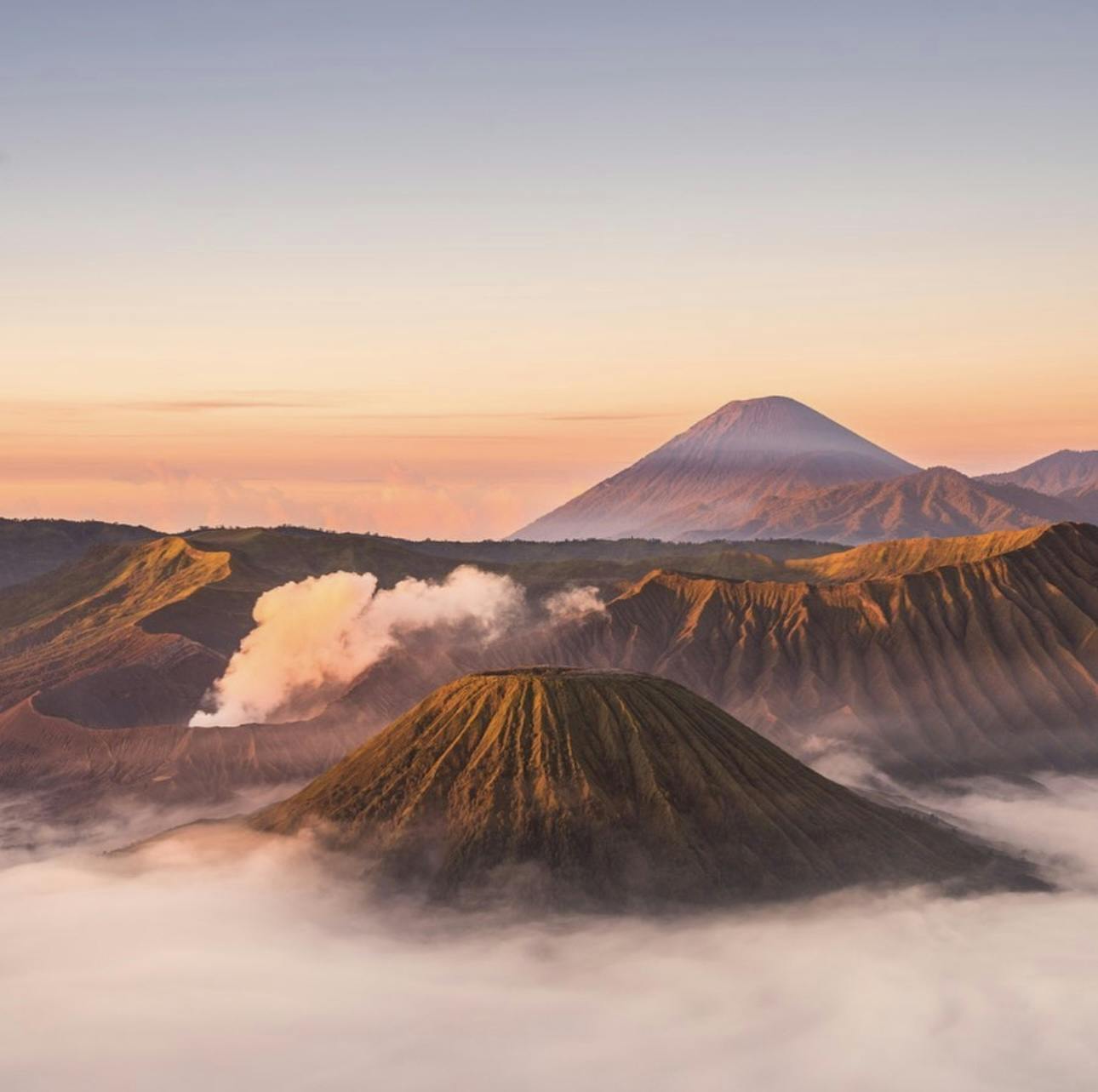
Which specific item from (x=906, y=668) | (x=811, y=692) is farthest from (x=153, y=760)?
(x=906, y=668)

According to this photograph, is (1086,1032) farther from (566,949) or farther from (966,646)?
(966,646)

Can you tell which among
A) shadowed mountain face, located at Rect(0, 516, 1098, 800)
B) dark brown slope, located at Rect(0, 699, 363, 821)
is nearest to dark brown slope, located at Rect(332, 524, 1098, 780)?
shadowed mountain face, located at Rect(0, 516, 1098, 800)

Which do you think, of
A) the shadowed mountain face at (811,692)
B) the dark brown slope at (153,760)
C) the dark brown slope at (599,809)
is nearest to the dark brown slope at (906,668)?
the shadowed mountain face at (811,692)

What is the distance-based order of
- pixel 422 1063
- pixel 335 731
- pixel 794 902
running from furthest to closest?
pixel 335 731 < pixel 794 902 < pixel 422 1063

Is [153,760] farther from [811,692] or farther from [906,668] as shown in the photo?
[906,668]

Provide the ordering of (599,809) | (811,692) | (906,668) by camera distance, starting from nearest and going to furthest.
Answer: (599,809) → (811,692) → (906,668)

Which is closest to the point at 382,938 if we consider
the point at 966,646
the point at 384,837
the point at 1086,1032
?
the point at 384,837
